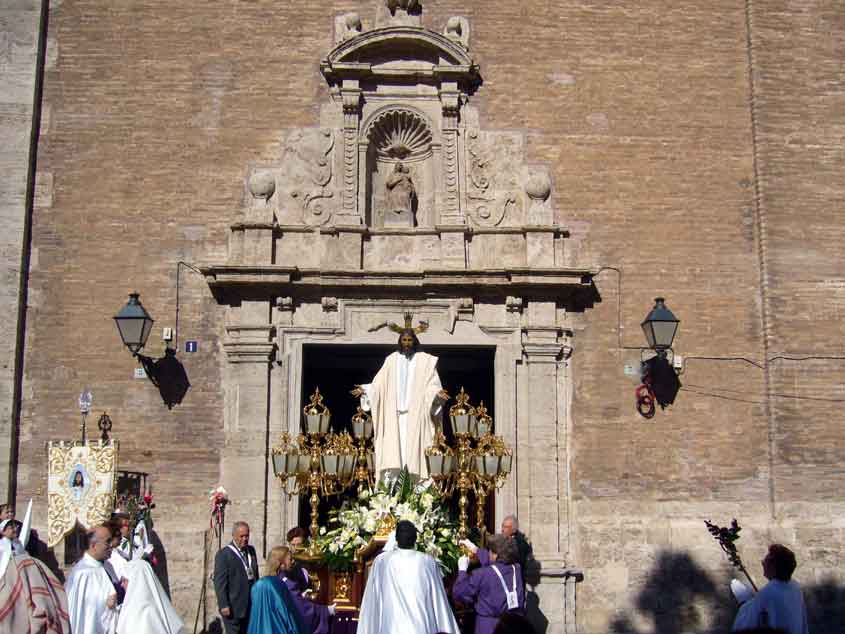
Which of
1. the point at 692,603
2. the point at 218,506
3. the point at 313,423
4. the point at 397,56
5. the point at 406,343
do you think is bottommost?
the point at 692,603

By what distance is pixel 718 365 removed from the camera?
12.2m

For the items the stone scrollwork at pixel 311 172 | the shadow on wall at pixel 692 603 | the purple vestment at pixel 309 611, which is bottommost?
the shadow on wall at pixel 692 603

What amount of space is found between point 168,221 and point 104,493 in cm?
315

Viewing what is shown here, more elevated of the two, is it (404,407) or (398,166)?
(398,166)

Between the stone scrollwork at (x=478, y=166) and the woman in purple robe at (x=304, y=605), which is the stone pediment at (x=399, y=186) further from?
the woman in purple robe at (x=304, y=605)

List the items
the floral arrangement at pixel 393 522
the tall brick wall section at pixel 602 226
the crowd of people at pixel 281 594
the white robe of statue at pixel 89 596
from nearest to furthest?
the crowd of people at pixel 281 594 → the white robe of statue at pixel 89 596 → the floral arrangement at pixel 393 522 → the tall brick wall section at pixel 602 226

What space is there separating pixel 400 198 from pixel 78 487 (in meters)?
4.80

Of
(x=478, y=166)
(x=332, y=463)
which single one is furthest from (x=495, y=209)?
(x=332, y=463)

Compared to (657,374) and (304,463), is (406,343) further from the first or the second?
(657,374)

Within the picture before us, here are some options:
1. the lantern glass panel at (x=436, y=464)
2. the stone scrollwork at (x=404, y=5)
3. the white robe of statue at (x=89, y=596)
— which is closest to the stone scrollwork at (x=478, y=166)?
the stone scrollwork at (x=404, y=5)

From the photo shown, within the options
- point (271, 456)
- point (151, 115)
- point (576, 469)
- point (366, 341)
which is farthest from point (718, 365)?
point (151, 115)

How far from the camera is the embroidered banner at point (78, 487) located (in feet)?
36.5

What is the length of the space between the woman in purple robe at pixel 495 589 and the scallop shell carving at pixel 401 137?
586 centimetres

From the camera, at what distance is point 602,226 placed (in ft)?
41.0
